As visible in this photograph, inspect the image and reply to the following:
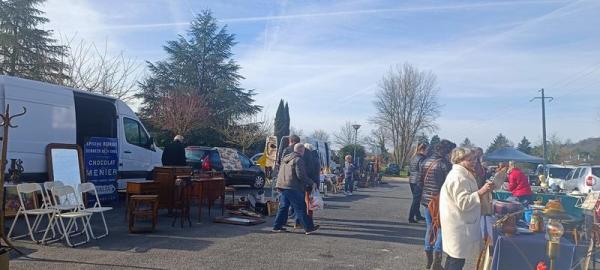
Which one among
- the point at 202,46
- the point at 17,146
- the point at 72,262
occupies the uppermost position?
the point at 202,46

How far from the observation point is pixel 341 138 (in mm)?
64125

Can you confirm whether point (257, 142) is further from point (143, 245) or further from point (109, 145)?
point (143, 245)

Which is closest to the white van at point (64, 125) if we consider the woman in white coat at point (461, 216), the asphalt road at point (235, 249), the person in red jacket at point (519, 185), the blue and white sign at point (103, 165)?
the blue and white sign at point (103, 165)

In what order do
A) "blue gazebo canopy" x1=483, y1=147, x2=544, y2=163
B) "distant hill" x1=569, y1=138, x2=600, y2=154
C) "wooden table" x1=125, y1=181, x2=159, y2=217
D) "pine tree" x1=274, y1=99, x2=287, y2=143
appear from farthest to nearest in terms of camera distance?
"distant hill" x1=569, y1=138, x2=600, y2=154 < "pine tree" x1=274, y1=99, x2=287, y2=143 < "blue gazebo canopy" x1=483, y1=147, x2=544, y2=163 < "wooden table" x1=125, y1=181, x2=159, y2=217

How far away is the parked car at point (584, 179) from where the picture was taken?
19.9 meters

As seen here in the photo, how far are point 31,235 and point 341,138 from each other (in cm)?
5770

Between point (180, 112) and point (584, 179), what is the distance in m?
20.6

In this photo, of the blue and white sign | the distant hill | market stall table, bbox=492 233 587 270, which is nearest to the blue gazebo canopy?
the blue and white sign

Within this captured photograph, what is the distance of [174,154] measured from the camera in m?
11.4

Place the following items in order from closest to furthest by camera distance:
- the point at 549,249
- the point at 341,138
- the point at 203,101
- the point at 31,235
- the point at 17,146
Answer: the point at 549,249 < the point at 31,235 < the point at 17,146 < the point at 203,101 < the point at 341,138

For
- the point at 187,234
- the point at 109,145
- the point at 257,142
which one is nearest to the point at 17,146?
the point at 109,145

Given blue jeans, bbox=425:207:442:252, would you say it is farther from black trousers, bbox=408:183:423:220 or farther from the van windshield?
the van windshield

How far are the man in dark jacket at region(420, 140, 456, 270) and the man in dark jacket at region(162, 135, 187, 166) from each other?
6.12 m

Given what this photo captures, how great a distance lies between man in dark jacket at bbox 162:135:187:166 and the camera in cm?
1139
